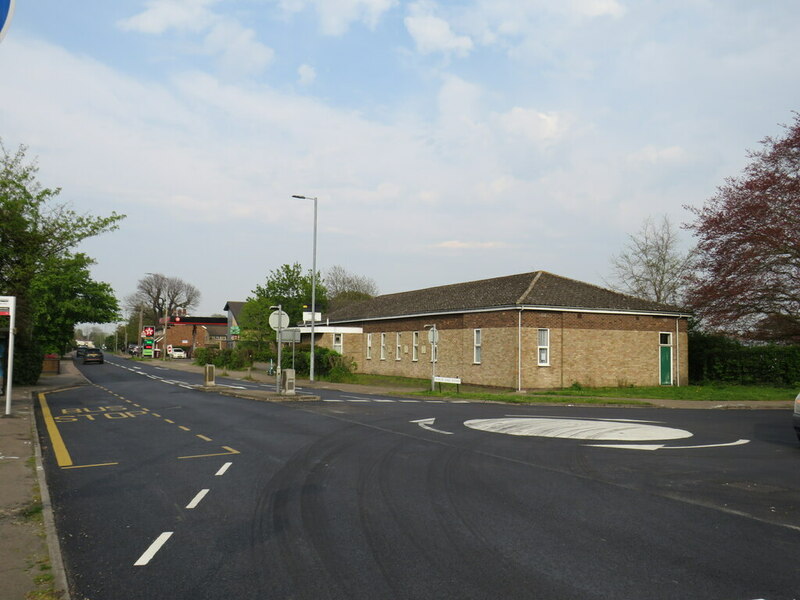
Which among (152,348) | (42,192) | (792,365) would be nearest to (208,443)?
(42,192)

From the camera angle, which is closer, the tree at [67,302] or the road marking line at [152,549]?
the road marking line at [152,549]

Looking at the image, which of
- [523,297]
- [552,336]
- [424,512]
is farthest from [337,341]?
[424,512]

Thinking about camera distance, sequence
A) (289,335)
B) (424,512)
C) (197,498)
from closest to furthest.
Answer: (424,512)
(197,498)
(289,335)

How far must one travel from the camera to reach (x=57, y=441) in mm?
12477

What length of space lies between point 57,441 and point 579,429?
11476 millimetres

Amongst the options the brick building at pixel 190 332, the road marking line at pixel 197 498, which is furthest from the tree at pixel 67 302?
the brick building at pixel 190 332

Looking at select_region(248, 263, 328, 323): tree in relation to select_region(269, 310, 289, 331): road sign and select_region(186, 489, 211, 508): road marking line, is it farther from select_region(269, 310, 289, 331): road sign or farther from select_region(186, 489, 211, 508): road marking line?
select_region(186, 489, 211, 508): road marking line

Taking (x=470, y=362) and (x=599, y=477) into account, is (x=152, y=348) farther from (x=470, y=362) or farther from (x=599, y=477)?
(x=599, y=477)

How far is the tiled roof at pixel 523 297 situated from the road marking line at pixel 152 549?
24380 millimetres

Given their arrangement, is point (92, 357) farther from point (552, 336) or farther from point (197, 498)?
point (197, 498)

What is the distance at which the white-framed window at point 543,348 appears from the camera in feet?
96.4

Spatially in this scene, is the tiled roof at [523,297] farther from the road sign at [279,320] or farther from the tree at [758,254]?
the road sign at [279,320]

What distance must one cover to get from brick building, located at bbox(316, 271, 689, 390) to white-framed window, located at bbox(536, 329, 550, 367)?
0.16 feet

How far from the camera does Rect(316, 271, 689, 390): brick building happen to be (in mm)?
29328
